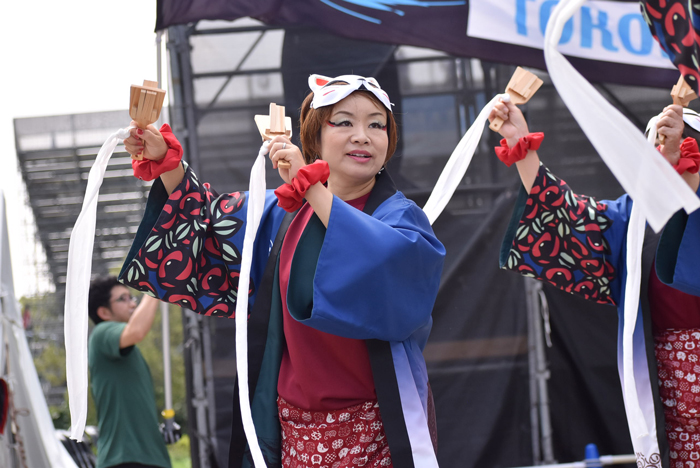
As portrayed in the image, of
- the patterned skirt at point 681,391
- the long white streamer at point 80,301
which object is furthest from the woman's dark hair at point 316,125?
the patterned skirt at point 681,391

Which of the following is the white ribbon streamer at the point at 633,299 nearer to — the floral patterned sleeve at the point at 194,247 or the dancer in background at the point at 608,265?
the dancer in background at the point at 608,265

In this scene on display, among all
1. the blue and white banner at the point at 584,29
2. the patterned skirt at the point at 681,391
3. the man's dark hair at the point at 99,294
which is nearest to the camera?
the patterned skirt at the point at 681,391

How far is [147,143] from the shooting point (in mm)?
1423

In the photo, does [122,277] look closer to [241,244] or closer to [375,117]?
[241,244]

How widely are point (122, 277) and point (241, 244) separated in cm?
28

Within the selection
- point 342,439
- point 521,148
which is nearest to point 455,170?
point 521,148

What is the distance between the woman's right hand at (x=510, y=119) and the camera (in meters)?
1.62

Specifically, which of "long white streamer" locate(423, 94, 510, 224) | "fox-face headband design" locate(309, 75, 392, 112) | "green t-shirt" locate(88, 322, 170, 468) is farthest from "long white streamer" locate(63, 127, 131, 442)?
"green t-shirt" locate(88, 322, 170, 468)

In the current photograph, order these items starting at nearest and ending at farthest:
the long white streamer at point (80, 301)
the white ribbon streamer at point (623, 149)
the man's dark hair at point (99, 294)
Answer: the white ribbon streamer at point (623, 149)
the long white streamer at point (80, 301)
the man's dark hair at point (99, 294)

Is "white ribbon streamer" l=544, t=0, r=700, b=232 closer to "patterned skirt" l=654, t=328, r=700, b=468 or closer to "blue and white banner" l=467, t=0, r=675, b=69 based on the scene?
"patterned skirt" l=654, t=328, r=700, b=468

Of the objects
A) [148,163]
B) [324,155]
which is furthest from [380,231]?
[148,163]

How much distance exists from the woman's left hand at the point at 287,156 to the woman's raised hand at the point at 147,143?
280 mm

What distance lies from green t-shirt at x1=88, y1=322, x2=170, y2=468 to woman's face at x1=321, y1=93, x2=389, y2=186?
69.0 inches

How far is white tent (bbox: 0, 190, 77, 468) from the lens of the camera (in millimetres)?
2844
